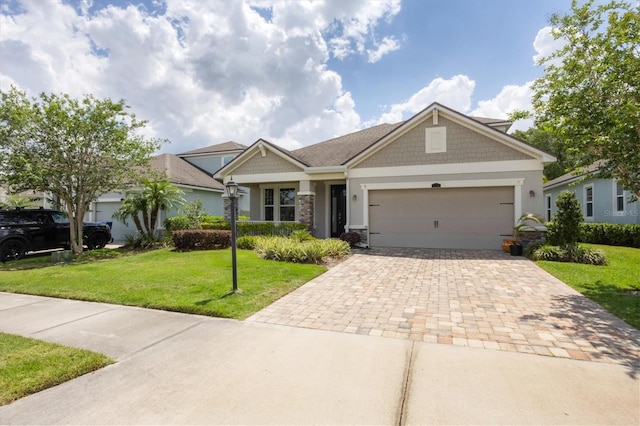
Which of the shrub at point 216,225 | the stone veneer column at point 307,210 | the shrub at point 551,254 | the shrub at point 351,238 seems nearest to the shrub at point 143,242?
the shrub at point 216,225

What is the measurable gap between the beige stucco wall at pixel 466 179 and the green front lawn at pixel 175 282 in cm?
509

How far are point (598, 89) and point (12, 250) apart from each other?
1715 centimetres

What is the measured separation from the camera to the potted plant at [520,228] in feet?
35.9

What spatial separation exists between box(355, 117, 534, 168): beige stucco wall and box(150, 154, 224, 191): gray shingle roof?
10478mm

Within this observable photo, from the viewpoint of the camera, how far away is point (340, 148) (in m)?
16.5

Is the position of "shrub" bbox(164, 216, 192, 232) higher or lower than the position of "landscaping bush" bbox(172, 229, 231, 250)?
higher

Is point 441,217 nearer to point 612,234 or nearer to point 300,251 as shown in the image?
point 300,251

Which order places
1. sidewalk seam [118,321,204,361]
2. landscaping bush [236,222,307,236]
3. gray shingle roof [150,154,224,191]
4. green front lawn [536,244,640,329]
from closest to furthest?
1. sidewalk seam [118,321,204,361]
2. green front lawn [536,244,640,329]
3. landscaping bush [236,222,307,236]
4. gray shingle roof [150,154,224,191]

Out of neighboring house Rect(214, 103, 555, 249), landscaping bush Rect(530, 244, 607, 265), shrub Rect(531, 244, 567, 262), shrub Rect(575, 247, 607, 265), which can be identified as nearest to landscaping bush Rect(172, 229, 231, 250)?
neighboring house Rect(214, 103, 555, 249)

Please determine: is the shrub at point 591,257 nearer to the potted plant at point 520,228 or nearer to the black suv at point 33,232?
the potted plant at point 520,228

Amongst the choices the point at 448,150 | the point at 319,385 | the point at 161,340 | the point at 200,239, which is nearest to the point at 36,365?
the point at 161,340

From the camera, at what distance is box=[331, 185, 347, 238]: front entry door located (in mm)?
15570

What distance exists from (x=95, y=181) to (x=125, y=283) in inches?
275

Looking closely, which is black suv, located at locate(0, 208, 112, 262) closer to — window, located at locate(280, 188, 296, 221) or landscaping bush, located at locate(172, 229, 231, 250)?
landscaping bush, located at locate(172, 229, 231, 250)
